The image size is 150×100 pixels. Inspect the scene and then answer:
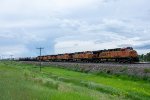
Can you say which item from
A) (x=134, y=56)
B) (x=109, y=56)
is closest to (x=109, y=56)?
(x=109, y=56)

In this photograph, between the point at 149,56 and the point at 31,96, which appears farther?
the point at 149,56

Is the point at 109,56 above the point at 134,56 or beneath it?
above

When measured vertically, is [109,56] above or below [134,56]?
above

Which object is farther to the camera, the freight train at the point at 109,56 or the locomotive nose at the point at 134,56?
the freight train at the point at 109,56

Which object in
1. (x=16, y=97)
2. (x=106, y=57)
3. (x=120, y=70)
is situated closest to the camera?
(x=16, y=97)

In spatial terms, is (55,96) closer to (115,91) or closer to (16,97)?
(16,97)

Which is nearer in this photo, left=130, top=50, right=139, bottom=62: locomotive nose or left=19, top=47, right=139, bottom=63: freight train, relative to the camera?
left=130, top=50, right=139, bottom=62: locomotive nose

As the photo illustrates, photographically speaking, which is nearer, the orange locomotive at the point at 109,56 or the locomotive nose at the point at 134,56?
the locomotive nose at the point at 134,56

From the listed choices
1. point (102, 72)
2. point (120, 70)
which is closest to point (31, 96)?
point (120, 70)

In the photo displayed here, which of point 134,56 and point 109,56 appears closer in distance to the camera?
point 134,56

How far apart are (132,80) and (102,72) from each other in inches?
472

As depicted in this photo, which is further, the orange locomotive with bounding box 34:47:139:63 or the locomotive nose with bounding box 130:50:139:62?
the orange locomotive with bounding box 34:47:139:63

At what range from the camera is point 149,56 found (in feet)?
310

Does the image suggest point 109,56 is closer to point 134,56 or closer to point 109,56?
point 109,56
